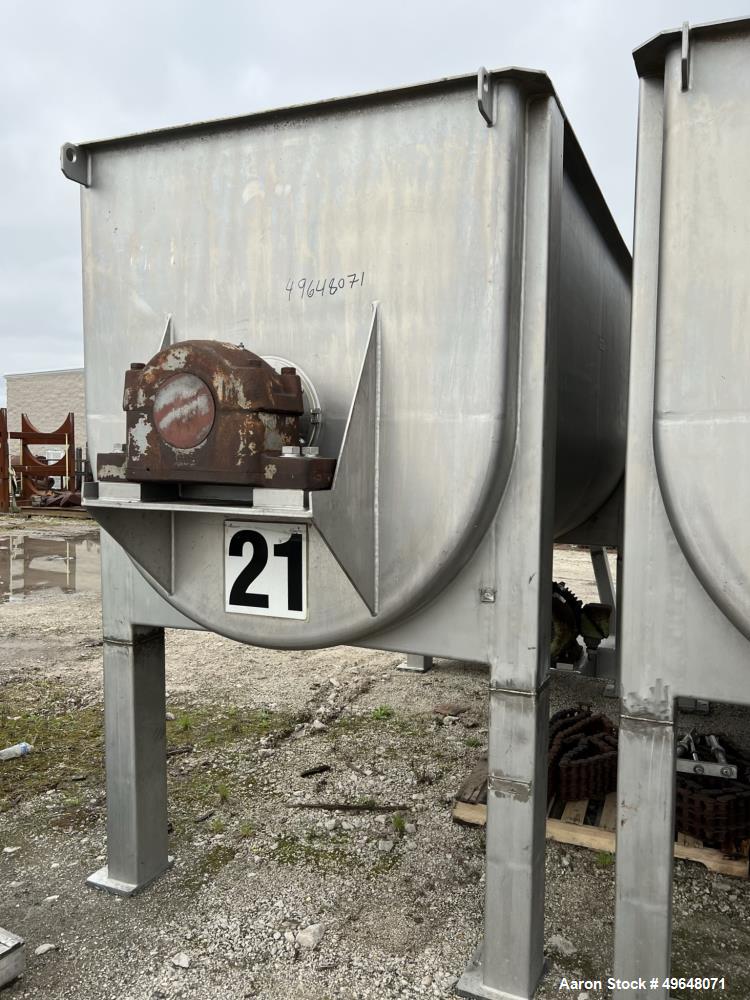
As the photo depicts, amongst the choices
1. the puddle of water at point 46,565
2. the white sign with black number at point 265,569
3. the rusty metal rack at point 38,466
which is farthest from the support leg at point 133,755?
the rusty metal rack at point 38,466

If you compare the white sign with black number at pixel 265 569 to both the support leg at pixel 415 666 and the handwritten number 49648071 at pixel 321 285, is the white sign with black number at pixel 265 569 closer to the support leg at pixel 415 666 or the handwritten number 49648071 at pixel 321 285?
the handwritten number 49648071 at pixel 321 285

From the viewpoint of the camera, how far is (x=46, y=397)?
26500 millimetres

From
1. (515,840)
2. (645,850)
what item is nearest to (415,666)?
(515,840)

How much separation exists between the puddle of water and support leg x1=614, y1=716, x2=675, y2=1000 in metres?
7.07

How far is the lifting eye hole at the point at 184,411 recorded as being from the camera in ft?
6.30

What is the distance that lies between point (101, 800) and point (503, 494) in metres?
2.58

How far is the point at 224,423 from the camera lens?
1.90 metres

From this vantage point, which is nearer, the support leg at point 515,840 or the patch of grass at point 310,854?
the support leg at point 515,840

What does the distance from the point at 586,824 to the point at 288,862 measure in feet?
4.20

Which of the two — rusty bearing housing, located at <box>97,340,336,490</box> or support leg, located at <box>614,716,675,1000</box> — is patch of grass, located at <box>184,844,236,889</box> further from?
rusty bearing housing, located at <box>97,340,336,490</box>

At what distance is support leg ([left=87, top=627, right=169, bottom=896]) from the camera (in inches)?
104

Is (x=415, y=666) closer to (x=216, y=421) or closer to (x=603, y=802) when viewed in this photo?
(x=603, y=802)

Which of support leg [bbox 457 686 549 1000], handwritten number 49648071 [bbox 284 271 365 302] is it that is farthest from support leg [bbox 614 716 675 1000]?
handwritten number 49648071 [bbox 284 271 365 302]

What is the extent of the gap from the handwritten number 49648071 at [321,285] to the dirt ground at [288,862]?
6.92 feet
